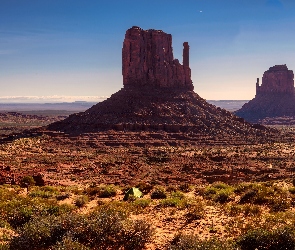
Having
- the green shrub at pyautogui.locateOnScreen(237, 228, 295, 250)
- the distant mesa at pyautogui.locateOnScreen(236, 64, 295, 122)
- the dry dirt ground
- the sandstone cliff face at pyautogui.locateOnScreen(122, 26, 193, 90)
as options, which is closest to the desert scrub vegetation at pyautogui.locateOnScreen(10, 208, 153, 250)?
the dry dirt ground

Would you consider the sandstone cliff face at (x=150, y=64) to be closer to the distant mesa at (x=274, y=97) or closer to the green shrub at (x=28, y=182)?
the green shrub at (x=28, y=182)

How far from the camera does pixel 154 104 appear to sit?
8500 centimetres

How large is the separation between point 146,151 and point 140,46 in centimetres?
Answer: 4793

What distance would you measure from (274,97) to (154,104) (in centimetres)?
12339

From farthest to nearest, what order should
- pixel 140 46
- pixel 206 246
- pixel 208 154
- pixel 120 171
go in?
pixel 140 46 < pixel 208 154 < pixel 120 171 < pixel 206 246

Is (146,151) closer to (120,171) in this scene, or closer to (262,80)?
(120,171)

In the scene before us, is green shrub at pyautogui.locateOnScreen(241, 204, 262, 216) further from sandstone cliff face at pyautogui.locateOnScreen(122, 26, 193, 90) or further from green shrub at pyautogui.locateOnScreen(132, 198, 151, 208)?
sandstone cliff face at pyautogui.locateOnScreen(122, 26, 193, 90)

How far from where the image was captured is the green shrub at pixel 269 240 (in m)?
9.37

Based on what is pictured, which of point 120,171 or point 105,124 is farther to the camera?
point 105,124

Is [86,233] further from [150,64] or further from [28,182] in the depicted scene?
[150,64]

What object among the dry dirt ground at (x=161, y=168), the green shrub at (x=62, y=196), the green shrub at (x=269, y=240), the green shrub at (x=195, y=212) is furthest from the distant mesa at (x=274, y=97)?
the green shrub at (x=269, y=240)

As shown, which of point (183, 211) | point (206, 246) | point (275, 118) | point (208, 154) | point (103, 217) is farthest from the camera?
point (275, 118)

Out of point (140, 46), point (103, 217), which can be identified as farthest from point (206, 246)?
point (140, 46)

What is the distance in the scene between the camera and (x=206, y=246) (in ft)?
29.1
